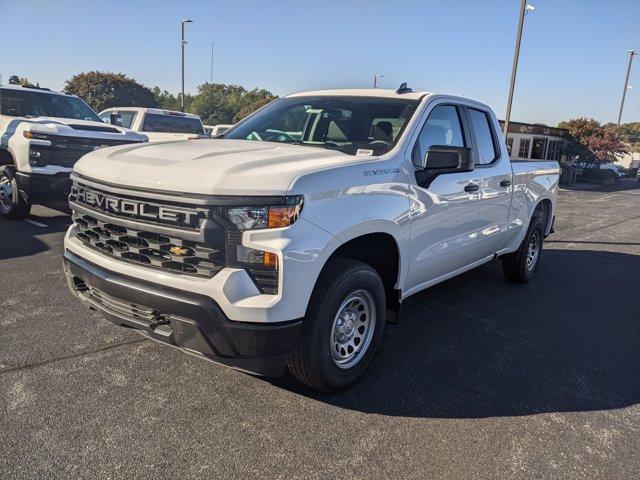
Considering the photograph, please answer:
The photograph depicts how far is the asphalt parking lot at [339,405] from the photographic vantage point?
8.53 ft

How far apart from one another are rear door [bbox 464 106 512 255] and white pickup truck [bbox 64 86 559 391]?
0.40 m

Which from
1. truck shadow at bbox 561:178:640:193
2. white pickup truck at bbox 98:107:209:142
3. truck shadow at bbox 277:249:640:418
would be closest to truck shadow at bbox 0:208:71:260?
white pickup truck at bbox 98:107:209:142

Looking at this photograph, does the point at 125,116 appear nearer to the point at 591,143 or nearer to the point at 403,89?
the point at 403,89

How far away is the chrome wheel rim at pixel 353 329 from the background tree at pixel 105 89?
146ft

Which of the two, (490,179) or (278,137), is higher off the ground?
(278,137)

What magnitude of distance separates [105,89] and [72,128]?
41.1 m

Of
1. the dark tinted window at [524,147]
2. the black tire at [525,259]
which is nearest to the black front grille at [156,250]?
the black tire at [525,259]

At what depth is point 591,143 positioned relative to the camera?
3027 centimetres

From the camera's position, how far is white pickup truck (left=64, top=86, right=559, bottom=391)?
2.62m

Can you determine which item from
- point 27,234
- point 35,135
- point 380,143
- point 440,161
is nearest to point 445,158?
point 440,161

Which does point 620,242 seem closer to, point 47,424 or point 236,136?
point 236,136

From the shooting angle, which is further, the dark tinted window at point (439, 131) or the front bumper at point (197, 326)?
the dark tinted window at point (439, 131)

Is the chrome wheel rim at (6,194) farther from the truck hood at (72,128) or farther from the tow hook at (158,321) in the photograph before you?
the tow hook at (158,321)

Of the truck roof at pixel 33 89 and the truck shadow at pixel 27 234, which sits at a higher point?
the truck roof at pixel 33 89
